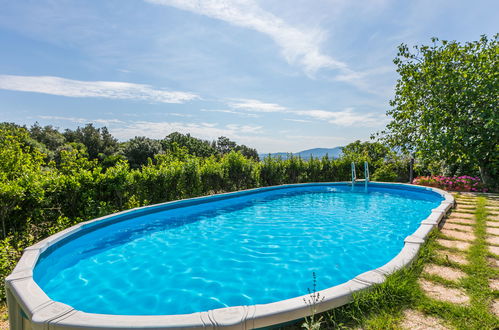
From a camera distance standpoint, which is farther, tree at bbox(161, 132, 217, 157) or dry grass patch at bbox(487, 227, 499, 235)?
tree at bbox(161, 132, 217, 157)

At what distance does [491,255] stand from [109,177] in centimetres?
776

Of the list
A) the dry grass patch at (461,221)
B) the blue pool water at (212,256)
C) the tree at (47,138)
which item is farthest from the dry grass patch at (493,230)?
the tree at (47,138)

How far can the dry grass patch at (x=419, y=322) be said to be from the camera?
5.97 feet

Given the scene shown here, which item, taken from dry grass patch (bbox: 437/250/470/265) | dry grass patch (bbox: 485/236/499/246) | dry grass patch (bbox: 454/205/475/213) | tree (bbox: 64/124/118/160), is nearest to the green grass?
dry grass patch (bbox: 437/250/470/265)

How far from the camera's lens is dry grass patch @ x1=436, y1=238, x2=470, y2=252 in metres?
3.41

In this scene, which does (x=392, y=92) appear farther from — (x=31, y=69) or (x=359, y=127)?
(x=31, y=69)

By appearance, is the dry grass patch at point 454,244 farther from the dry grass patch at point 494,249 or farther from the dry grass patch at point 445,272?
the dry grass patch at point 445,272

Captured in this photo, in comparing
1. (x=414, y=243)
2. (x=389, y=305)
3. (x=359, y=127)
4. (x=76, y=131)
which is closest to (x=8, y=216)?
(x=389, y=305)

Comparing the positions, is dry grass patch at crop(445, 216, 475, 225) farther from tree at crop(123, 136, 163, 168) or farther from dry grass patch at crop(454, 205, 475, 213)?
tree at crop(123, 136, 163, 168)

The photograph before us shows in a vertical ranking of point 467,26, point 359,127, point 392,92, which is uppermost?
point 467,26

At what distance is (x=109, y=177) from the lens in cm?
637

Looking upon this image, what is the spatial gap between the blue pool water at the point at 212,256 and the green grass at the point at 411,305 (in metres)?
1.22

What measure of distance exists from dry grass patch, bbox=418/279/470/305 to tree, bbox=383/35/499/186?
30.6ft

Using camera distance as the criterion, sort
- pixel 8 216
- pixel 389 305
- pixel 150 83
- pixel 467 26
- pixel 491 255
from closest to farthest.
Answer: pixel 389 305 < pixel 491 255 < pixel 8 216 < pixel 467 26 < pixel 150 83
